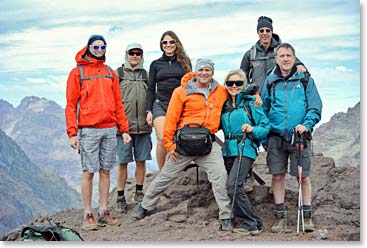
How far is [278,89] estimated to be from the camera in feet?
20.2

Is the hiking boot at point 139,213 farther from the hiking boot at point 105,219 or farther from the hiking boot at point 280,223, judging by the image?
the hiking boot at point 280,223

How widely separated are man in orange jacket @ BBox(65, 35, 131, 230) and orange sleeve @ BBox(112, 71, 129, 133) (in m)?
→ 0.05

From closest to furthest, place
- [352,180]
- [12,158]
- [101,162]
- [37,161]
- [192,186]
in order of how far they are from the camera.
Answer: [101,162], [192,186], [352,180], [12,158], [37,161]

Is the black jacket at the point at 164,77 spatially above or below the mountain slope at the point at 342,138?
above

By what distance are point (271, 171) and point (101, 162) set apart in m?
1.85

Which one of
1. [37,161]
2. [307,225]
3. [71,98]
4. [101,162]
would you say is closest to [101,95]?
[71,98]

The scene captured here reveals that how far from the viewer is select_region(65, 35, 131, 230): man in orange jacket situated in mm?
6402

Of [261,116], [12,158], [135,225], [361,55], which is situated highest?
[361,55]

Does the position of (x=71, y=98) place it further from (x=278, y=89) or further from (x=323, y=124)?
(x=323, y=124)

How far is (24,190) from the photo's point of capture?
9.00 meters

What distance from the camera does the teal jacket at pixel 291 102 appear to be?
6.07 metres

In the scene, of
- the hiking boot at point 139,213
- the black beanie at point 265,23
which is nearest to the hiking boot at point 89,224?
the hiking boot at point 139,213

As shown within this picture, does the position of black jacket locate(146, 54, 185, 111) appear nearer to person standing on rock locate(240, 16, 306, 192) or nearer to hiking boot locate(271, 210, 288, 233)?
person standing on rock locate(240, 16, 306, 192)

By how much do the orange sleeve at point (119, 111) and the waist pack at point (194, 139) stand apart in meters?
0.77
